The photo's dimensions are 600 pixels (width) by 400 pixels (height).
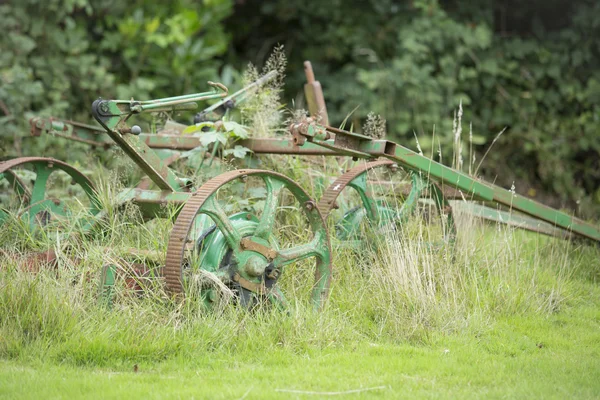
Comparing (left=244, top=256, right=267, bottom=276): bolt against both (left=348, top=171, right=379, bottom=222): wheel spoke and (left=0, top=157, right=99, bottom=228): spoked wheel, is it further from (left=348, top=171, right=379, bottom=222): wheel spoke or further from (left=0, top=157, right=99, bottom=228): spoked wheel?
(left=0, top=157, right=99, bottom=228): spoked wheel

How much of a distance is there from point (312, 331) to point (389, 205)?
1560mm

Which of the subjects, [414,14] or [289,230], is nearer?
[289,230]

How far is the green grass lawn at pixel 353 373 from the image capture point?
326 centimetres

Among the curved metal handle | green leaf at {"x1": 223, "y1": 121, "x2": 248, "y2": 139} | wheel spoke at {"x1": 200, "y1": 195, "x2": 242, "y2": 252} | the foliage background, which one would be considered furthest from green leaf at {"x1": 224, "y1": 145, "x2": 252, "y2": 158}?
the foliage background

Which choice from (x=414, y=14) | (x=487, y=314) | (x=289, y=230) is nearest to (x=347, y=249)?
(x=289, y=230)

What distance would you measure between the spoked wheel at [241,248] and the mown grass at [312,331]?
0.12 metres

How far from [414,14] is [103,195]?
6513 millimetres

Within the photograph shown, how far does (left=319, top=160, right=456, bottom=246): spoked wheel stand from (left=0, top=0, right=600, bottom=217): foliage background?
404 cm

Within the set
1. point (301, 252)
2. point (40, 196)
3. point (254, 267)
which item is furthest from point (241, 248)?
point (40, 196)

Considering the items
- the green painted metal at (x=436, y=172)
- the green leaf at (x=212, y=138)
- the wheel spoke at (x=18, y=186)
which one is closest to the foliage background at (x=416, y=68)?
the green painted metal at (x=436, y=172)

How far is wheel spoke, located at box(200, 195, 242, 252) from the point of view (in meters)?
3.85

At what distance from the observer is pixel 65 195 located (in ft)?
20.2

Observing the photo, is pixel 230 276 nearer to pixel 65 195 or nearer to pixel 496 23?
pixel 65 195

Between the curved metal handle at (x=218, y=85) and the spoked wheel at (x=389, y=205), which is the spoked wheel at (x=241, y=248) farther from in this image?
the curved metal handle at (x=218, y=85)
